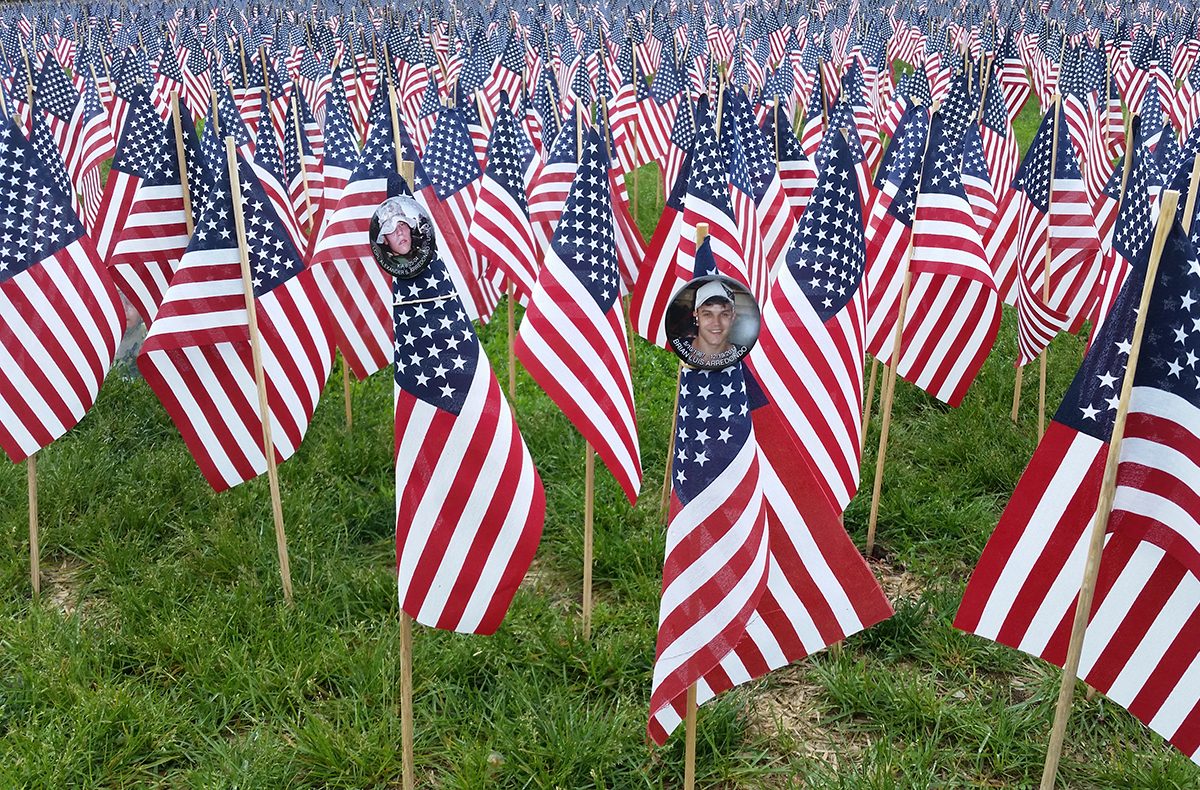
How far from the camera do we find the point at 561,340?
4539 millimetres

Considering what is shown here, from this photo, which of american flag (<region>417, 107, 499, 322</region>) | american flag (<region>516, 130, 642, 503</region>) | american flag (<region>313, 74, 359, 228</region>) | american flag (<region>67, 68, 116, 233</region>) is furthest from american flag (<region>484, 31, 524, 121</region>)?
american flag (<region>516, 130, 642, 503</region>)

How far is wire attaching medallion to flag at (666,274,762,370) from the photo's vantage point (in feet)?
9.36

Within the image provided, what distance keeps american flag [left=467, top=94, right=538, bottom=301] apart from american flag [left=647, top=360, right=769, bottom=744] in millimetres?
3047

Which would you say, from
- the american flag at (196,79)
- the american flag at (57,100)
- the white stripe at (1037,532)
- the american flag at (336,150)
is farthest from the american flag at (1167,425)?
the american flag at (196,79)

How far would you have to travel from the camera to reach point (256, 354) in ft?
16.6

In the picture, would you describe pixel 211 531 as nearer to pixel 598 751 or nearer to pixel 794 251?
pixel 598 751

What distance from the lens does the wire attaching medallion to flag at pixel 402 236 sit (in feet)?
10.0

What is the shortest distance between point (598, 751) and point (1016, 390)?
14.9 feet

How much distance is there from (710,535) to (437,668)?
2.13 meters

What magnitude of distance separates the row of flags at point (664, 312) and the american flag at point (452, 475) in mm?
10

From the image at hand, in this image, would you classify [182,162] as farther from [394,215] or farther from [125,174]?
[394,215]

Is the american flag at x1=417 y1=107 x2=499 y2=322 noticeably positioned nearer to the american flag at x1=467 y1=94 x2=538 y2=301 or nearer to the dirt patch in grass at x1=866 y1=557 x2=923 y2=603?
the american flag at x1=467 y1=94 x2=538 y2=301

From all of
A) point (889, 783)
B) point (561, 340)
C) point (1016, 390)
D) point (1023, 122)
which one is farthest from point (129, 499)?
point (1023, 122)

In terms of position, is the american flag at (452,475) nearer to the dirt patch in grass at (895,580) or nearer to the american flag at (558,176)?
the dirt patch in grass at (895,580)
